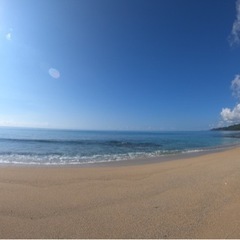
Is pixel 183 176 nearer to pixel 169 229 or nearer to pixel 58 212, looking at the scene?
pixel 169 229

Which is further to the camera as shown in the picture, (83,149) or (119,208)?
(83,149)

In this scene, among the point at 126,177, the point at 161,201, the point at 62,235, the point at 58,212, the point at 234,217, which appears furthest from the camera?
the point at 126,177

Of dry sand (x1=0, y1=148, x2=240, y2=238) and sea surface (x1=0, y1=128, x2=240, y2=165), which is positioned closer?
dry sand (x1=0, y1=148, x2=240, y2=238)

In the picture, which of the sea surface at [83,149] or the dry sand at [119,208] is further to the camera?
the sea surface at [83,149]

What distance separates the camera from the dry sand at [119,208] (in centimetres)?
445

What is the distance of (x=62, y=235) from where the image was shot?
14.0 feet

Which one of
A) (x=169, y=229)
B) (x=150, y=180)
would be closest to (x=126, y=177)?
(x=150, y=180)

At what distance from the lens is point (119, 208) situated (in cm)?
568

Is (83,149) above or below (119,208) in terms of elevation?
above

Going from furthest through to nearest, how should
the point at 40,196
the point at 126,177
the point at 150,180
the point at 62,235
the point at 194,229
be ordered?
1. the point at 126,177
2. the point at 150,180
3. the point at 40,196
4. the point at 194,229
5. the point at 62,235

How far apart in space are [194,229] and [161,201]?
1.67 meters

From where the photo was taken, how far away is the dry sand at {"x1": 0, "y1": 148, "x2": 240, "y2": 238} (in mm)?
4445

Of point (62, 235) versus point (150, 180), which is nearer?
point (62, 235)

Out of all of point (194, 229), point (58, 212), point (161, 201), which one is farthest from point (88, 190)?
point (194, 229)
